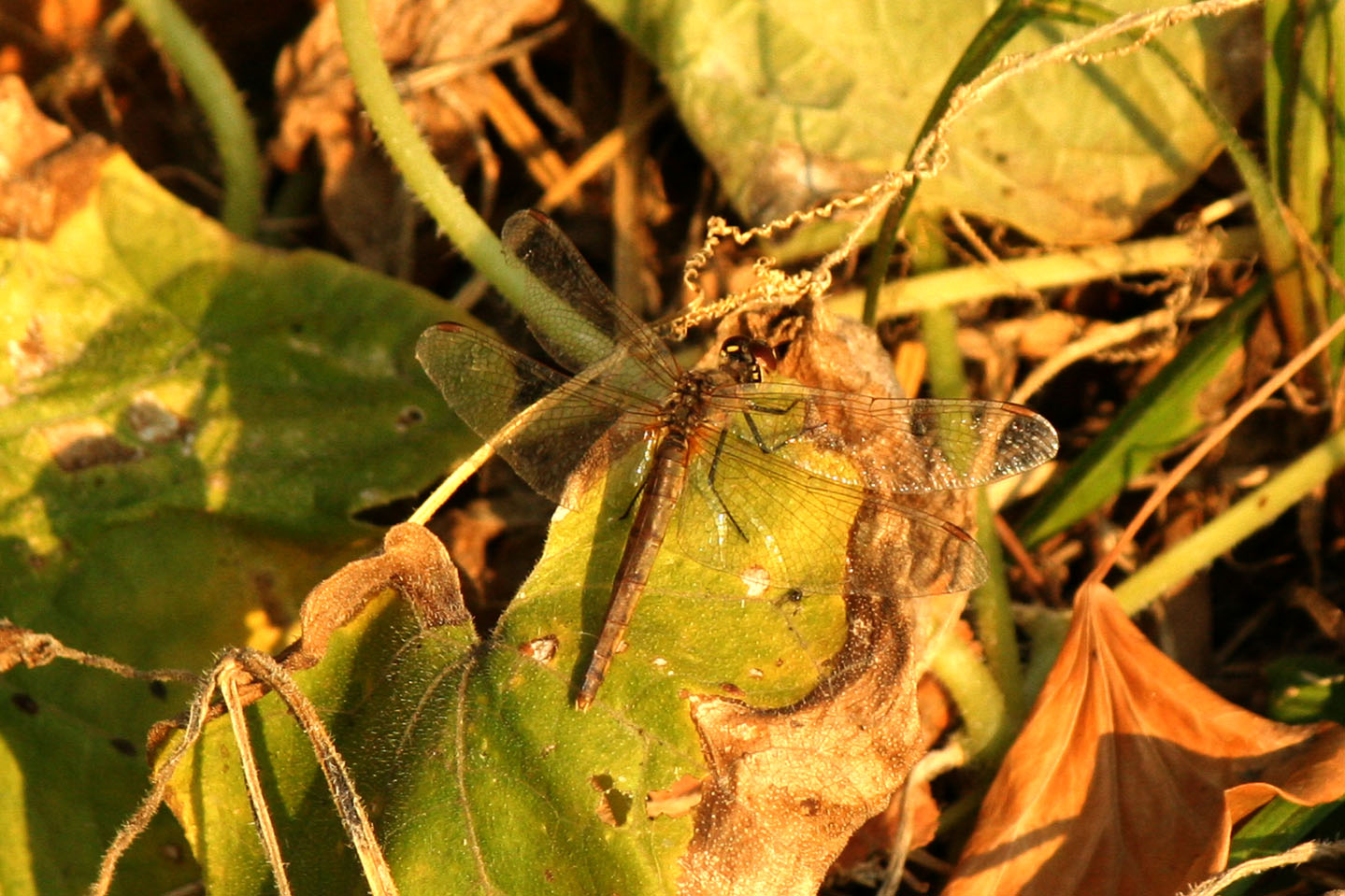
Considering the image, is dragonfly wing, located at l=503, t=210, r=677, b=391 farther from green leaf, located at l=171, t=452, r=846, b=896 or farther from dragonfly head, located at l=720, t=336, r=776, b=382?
green leaf, located at l=171, t=452, r=846, b=896

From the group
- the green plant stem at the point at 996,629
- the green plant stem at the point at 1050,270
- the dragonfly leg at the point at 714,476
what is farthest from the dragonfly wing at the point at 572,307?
the green plant stem at the point at 996,629

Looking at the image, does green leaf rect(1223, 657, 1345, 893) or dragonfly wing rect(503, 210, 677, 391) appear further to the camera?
dragonfly wing rect(503, 210, 677, 391)

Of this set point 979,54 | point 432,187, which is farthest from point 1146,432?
point 432,187

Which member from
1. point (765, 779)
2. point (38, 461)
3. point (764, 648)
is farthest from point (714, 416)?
point (38, 461)

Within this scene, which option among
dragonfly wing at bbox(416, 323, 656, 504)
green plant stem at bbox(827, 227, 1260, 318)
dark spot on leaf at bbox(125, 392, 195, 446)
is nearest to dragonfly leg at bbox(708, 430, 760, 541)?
dragonfly wing at bbox(416, 323, 656, 504)

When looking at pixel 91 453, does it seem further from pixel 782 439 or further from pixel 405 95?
pixel 782 439

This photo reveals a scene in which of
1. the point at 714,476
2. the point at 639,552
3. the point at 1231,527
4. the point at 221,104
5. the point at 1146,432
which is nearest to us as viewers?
the point at 639,552
